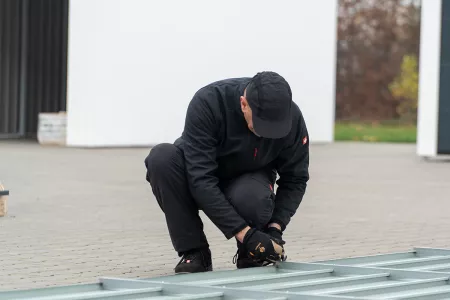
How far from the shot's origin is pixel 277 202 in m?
5.34

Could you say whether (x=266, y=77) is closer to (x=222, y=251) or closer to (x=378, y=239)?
(x=222, y=251)

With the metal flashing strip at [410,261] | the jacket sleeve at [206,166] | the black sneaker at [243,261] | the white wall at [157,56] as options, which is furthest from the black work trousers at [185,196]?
the white wall at [157,56]

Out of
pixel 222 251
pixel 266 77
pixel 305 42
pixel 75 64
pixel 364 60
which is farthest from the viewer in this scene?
pixel 364 60

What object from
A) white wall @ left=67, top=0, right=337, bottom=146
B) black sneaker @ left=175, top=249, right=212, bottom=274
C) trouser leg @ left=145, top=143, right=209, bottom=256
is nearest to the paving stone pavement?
black sneaker @ left=175, top=249, right=212, bottom=274

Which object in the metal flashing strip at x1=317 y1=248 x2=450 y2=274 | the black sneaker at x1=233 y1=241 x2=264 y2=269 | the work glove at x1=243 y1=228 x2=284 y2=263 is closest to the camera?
the work glove at x1=243 y1=228 x2=284 y2=263

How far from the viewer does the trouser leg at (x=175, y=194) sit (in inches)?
204

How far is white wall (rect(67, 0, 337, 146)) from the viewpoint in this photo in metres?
18.5

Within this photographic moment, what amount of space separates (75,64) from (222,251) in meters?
12.5

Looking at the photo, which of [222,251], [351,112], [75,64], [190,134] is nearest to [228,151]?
[190,134]

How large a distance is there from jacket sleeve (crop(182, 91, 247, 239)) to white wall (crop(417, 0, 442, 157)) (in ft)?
39.8

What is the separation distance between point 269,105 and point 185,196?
78cm

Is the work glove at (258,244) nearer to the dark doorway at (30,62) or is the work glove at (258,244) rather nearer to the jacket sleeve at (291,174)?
the jacket sleeve at (291,174)

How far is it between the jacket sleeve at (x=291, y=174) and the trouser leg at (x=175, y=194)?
427 mm

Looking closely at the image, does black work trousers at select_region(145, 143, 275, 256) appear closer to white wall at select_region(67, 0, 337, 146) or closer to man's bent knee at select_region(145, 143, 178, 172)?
man's bent knee at select_region(145, 143, 178, 172)
